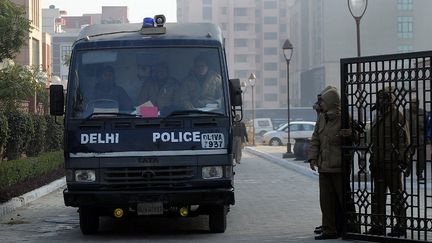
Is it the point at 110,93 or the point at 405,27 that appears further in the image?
the point at 405,27

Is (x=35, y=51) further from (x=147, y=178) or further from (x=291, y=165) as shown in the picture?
(x=147, y=178)

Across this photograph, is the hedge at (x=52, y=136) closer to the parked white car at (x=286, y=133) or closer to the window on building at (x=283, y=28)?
the parked white car at (x=286, y=133)

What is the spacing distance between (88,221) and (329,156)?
344cm

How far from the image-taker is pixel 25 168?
1773cm

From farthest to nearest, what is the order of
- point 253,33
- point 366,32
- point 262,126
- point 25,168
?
point 253,33
point 366,32
point 262,126
point 25,168

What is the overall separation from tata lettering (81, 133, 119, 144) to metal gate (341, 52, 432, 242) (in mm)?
2950

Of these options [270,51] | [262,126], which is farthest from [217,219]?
[270,51]

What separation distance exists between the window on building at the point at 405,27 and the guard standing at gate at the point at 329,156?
272 feet

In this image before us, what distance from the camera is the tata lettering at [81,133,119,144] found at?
998cm

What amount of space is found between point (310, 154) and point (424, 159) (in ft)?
5.47

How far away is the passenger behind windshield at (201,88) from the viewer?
10.2 meters

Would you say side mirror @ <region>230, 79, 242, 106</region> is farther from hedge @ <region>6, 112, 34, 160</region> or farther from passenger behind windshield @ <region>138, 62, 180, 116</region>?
hedge @ <region>6, 112, 34, 160</region>

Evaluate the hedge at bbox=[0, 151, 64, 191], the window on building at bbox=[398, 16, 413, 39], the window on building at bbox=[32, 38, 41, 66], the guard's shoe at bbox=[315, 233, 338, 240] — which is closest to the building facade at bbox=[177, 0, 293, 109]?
the window on building at bbox=[398, 16, 413, 39]

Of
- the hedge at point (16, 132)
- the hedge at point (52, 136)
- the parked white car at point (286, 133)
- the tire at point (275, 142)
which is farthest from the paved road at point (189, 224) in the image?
the tire at point (275, 142)
